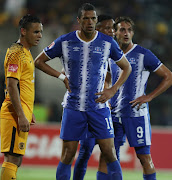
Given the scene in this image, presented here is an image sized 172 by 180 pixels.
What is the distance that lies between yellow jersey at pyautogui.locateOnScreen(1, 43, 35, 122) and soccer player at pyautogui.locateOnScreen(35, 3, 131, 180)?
380mm

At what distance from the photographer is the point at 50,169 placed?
32.1 ft

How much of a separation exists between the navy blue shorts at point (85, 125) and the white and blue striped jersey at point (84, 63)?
0.23ft

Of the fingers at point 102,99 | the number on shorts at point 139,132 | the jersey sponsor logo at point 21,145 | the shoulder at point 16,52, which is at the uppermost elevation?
the shoulder at point 16,52

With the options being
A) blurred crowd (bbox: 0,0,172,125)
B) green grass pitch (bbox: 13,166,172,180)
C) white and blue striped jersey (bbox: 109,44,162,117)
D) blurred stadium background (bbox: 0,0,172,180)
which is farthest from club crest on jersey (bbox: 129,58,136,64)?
blurred crowd (bbox: 0,0,172,125)

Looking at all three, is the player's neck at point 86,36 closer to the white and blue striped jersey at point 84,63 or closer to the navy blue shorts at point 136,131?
the white and blue striped jersey at point 84,63

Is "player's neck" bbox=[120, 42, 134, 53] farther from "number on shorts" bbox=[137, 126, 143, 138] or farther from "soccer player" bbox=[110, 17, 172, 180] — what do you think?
"number on shorts" bbox=[137, 126, 143, 138]

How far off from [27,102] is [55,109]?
233 inches

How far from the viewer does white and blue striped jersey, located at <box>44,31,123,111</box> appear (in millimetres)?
5324

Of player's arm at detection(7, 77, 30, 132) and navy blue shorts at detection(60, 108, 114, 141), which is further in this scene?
navy blue shorts at detection(60, 108, 114, 141)

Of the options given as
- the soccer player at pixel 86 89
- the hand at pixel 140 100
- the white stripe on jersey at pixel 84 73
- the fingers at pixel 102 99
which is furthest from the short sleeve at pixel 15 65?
the hand at pixel 140 100

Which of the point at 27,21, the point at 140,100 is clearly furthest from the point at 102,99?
the point at 27,21

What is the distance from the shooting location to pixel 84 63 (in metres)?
5.32

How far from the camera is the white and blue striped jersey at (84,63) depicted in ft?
17.5

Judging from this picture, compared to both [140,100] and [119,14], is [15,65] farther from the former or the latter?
[119,14]
